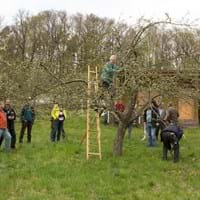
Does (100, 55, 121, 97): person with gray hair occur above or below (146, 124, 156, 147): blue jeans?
above

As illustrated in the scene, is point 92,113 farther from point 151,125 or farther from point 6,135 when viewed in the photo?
point 151,125

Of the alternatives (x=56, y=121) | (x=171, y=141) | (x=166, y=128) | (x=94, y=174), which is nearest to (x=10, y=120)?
(x=56, y=121)

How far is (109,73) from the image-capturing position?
15.3 meters

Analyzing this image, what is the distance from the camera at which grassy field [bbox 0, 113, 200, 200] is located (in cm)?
1180

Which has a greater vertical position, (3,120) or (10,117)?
(10,117)

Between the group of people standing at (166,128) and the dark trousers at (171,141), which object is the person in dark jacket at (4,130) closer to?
the group of people standing at (166,128)

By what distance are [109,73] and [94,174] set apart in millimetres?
3309

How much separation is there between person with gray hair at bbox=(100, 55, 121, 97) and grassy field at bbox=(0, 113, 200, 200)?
2224 millimetres

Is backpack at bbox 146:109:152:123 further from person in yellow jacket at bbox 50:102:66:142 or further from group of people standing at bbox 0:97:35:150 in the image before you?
group of people standing at bbox 0:97:35:150

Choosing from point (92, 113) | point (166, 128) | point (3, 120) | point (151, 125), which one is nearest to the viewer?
point (166, 128)

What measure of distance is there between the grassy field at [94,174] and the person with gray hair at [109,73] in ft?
7.30

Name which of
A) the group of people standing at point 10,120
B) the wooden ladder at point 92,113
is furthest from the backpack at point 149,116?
the group of people standing at point 10,120

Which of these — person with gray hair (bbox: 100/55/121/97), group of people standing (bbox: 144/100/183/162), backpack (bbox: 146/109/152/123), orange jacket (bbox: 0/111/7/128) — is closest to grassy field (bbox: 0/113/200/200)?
group of people standing (bbox: 144/100/183/162)

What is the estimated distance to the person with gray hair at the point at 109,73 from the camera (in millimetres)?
15118
